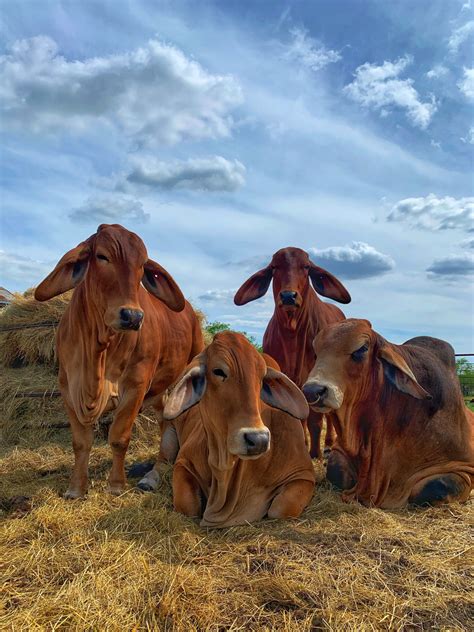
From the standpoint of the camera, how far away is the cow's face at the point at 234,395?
3.25m

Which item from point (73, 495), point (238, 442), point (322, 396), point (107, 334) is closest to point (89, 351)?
point (107, 334)

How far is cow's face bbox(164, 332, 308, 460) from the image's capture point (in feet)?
10.7

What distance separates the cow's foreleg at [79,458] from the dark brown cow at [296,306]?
221 centimetres

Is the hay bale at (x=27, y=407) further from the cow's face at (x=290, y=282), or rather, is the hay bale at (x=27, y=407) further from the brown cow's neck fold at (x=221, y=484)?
the brown cow's neck fold at (x=221, y=484)

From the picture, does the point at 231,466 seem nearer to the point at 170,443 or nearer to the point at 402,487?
the point at 402,487

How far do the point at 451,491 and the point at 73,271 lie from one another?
3.47 meters

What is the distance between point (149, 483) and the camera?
15.4 feet

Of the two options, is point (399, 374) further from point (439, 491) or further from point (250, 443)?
point (250, 443)

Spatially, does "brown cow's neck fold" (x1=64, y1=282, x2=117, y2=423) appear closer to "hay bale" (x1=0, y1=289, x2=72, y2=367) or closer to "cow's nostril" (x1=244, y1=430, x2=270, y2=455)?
"cow's nostril" (x1=244, y1=430, x2=270, y2=455)

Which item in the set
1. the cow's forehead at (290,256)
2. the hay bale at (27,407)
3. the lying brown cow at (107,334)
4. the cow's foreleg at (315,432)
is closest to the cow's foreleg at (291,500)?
the lying brown cow at (107,334)

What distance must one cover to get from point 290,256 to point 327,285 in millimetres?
575

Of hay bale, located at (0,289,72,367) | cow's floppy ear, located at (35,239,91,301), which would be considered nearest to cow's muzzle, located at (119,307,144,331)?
cow's floppy ear, located at (35,239,91,301)

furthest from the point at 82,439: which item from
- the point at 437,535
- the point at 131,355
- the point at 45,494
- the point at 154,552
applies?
the point at 437,535

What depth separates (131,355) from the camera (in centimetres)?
475
